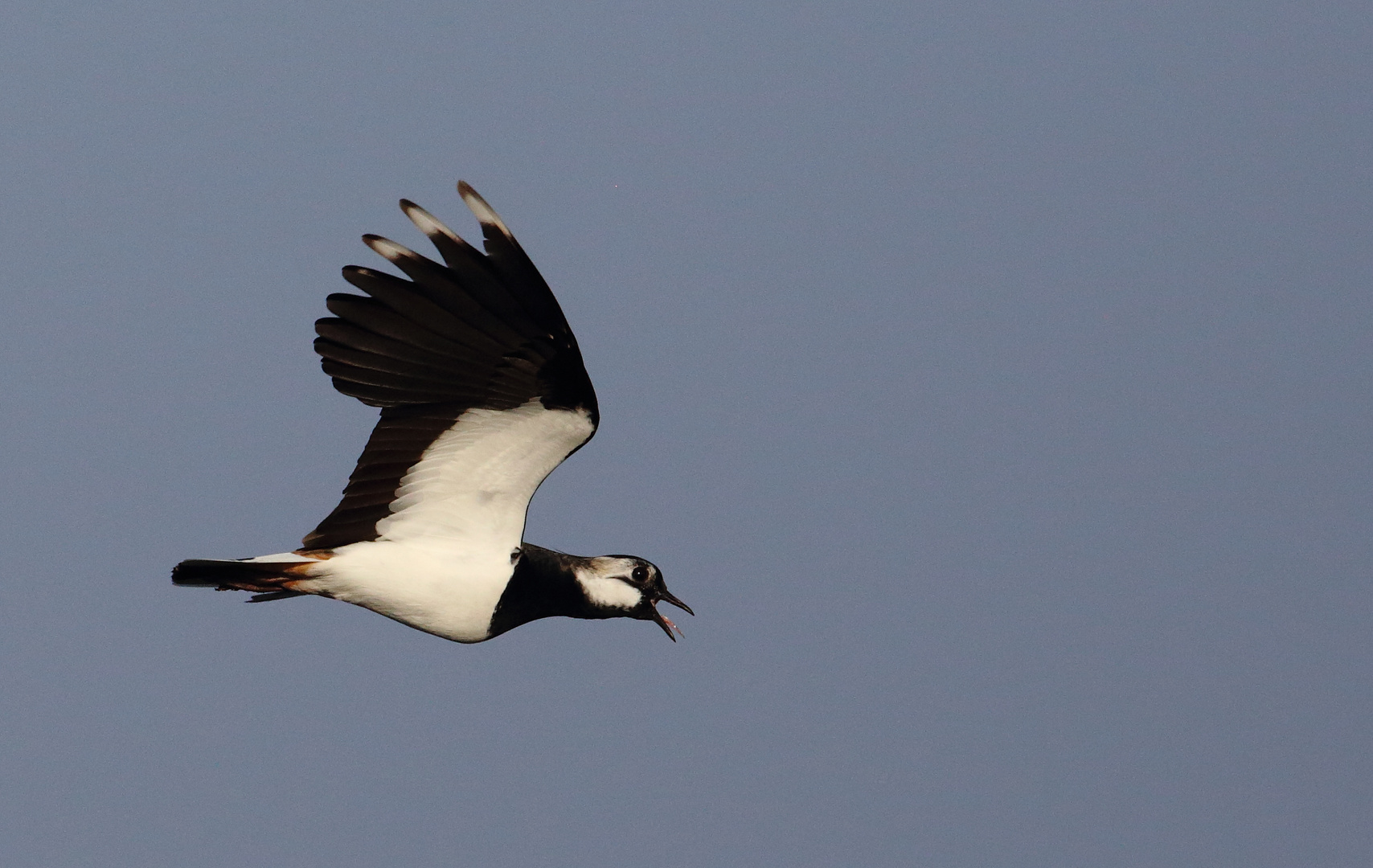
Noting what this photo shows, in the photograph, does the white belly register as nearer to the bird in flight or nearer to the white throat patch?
the bird in flight

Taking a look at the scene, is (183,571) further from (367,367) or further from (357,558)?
(367,367)

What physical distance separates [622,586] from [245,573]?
1.68m

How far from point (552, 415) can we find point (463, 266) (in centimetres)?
76

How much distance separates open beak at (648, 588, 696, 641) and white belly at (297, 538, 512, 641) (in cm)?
79

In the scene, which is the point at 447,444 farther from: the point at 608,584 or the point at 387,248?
the point at 608,584

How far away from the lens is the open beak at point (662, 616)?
6.87m

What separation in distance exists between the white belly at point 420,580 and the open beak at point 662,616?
0.79 meters

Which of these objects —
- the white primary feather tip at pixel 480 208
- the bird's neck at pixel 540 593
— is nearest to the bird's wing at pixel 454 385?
the white primary feather tip at pixel 480 208

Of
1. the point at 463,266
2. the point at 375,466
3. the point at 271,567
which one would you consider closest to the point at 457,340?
the point at 463,266

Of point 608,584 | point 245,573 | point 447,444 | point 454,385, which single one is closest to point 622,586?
point 608,584

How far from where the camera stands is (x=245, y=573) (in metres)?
6.27

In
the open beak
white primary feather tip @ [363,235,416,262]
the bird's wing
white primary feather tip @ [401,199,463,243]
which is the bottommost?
the open beak

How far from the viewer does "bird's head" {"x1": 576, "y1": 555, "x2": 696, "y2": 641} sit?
6.71 meters

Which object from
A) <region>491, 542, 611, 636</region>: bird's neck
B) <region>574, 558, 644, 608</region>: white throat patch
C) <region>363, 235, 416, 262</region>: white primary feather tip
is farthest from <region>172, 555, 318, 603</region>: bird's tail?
<region>363, 235, 416, 262</region>: white primary feather tip
